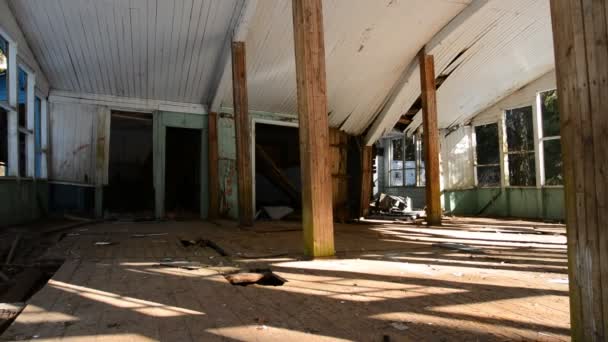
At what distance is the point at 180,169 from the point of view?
42.5 ft

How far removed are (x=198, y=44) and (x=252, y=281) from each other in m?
6.06

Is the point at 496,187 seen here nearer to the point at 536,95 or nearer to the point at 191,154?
the point at 536,95

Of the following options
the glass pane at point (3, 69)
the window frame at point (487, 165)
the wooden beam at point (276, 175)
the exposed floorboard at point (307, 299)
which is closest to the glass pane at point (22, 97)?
the glass pane at point (3, 69)

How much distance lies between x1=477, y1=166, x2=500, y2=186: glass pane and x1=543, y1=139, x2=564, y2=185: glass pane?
1643 millimetres

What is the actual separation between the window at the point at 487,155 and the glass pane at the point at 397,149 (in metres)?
3.01

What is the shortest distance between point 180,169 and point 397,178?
8.55 metres

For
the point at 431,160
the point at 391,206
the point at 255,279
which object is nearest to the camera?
the point at 255,279

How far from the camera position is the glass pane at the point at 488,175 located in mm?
12359

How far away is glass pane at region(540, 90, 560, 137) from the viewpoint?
34.7 feet

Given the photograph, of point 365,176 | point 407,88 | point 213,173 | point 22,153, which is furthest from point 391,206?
point 22,153

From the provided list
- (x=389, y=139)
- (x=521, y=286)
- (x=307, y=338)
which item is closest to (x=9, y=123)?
(x=307, y=338)

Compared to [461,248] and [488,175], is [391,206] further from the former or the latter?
[461,248]

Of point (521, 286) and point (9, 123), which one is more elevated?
point (9, 123)

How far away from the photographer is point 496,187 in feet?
40.5
